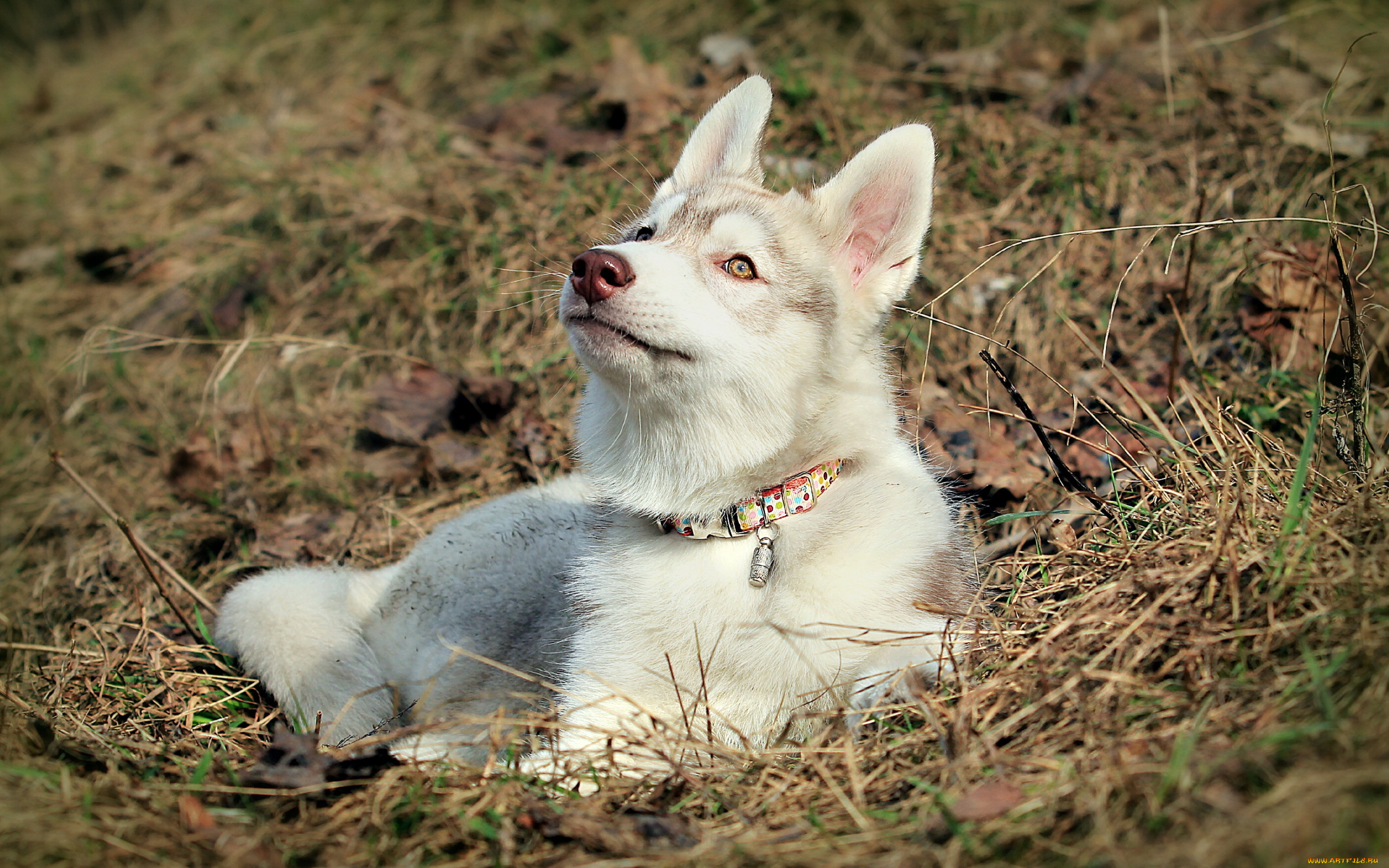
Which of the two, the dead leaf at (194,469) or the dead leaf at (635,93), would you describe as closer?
the dead leaf at (194,469)

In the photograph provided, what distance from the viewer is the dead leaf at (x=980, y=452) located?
3418 millimetres

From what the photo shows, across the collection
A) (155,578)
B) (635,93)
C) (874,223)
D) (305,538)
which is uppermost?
(635,93)

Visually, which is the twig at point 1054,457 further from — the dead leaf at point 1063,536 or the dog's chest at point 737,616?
the dog's chest at point 737,616

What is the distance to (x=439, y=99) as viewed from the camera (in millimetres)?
6508

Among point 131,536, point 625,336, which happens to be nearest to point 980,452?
point 625,336

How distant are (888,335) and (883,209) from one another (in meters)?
1.59

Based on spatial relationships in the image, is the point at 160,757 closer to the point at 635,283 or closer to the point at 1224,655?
the point at 635,283

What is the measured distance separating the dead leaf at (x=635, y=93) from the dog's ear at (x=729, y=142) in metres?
2.02

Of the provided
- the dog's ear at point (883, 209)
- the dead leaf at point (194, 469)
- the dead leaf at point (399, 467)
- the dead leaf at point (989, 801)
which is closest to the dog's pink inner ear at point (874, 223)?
the dog's ear at point (883, 209)

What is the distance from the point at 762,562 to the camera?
247 centimetres

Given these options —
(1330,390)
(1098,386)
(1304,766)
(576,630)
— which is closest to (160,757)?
(576,630)

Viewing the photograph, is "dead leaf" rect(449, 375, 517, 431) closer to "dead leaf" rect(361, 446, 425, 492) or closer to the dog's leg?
"dead leaf" rect(361, 446, 425, 492)

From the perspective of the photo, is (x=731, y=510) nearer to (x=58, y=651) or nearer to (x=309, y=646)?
(x=309, y=646)

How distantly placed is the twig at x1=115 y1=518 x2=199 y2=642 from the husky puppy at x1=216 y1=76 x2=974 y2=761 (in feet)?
0.55
